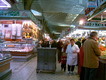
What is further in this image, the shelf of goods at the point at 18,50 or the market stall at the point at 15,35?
A: the market stall at the point at 15,35

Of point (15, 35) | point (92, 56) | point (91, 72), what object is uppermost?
point (15, 35)

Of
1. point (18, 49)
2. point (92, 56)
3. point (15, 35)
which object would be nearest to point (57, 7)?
point (15, 35)

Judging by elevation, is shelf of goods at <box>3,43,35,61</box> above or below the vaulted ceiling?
below

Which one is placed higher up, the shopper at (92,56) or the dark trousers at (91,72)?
the shopper at (92,56)

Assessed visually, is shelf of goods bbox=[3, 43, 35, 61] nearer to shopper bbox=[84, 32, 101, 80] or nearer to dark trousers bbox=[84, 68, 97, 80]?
dark trousers bbox=[84, 68, 97, 80]

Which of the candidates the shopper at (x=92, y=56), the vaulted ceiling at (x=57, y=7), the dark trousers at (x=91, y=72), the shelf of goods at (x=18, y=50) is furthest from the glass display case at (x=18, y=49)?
the shopper at (x=92, y=56)

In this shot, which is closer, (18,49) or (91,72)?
(91,72)

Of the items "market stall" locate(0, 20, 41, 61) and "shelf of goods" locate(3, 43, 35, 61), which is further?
"market stall" locate(0, 20, 41, 61)

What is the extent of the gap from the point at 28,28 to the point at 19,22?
0.96m

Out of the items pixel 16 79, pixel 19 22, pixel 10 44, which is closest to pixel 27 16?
pixel 19 22

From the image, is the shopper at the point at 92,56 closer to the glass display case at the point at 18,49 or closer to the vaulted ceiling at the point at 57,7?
the vaulted ceiling at the point at 57,7

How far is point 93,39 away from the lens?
5.20 m

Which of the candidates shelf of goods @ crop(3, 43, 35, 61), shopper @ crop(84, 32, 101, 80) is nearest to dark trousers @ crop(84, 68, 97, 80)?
shopper @ crop(84, 32, 101, 80)

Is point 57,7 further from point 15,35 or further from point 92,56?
point 92,56
